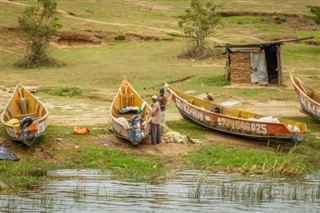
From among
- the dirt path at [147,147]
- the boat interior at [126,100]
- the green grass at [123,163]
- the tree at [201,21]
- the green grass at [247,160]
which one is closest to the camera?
the green grass at [123,163]

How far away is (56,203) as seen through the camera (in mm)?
15227

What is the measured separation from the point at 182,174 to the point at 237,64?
46.8 ft

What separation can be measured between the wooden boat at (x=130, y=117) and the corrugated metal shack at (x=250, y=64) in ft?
28.7

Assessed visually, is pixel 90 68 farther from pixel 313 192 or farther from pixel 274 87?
pixel 313 192

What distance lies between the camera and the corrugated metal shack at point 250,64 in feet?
102

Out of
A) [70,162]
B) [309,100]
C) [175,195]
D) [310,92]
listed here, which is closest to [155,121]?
[70,162]

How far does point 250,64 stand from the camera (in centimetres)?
3145

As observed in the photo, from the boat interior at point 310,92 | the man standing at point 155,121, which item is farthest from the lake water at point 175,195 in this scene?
the boat interior at point 310,92

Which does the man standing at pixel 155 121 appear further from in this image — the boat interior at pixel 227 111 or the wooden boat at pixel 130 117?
the boat interior at pixel 227 111

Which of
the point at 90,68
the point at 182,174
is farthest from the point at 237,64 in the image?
the point at 182,174

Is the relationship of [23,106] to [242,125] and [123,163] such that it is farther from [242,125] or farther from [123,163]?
[242,125]

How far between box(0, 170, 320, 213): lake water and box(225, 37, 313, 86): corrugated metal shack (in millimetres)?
13637

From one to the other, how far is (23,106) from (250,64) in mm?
11764

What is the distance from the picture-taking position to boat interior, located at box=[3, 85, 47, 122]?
2209cm
